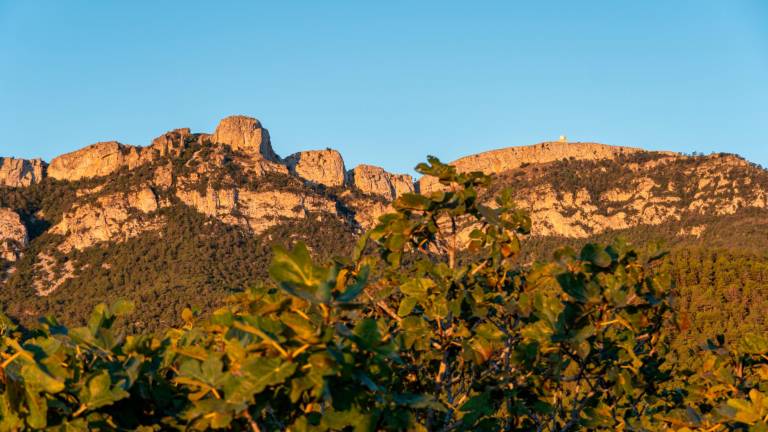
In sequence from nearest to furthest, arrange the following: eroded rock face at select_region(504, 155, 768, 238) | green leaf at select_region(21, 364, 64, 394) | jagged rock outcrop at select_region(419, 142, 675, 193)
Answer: green leaf at select_region(21, 364, 64, 394) < eroded rock face at select_region(504, 155, 768, 238) < jagged rock outcrop at select_region(419, 142, 675, 193)

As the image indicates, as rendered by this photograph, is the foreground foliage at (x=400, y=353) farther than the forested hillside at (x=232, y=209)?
No

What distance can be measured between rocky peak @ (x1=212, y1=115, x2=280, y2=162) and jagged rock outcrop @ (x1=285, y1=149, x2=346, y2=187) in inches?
355

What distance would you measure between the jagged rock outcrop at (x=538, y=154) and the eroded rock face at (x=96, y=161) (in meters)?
52.6

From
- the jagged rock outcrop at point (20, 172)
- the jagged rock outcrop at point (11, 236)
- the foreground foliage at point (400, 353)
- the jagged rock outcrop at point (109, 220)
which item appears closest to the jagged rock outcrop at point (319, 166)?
the jagged rock outcrop at point (109, 220)

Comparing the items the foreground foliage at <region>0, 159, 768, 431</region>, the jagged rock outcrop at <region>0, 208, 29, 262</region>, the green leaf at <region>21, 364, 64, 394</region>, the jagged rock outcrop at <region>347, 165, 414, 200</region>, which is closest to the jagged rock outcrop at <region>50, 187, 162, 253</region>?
the jagged rock outcrop at <region>0, 208, 29, 262</region>

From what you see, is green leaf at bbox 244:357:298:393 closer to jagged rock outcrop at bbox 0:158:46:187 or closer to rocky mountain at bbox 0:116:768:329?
rocky mountain at bbox 0:116:768:329

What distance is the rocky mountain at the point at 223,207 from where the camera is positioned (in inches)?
3964

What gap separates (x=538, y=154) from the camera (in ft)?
493

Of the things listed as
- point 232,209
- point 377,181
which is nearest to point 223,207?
point 232,209

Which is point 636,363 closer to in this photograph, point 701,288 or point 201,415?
point 201,415

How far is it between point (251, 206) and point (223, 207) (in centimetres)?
448

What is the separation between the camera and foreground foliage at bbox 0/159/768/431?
214 centimetres

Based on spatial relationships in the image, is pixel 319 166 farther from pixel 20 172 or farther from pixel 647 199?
pixel 647 199

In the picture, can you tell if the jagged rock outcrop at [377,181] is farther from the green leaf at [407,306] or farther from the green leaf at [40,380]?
the green leaf at [40,380]
